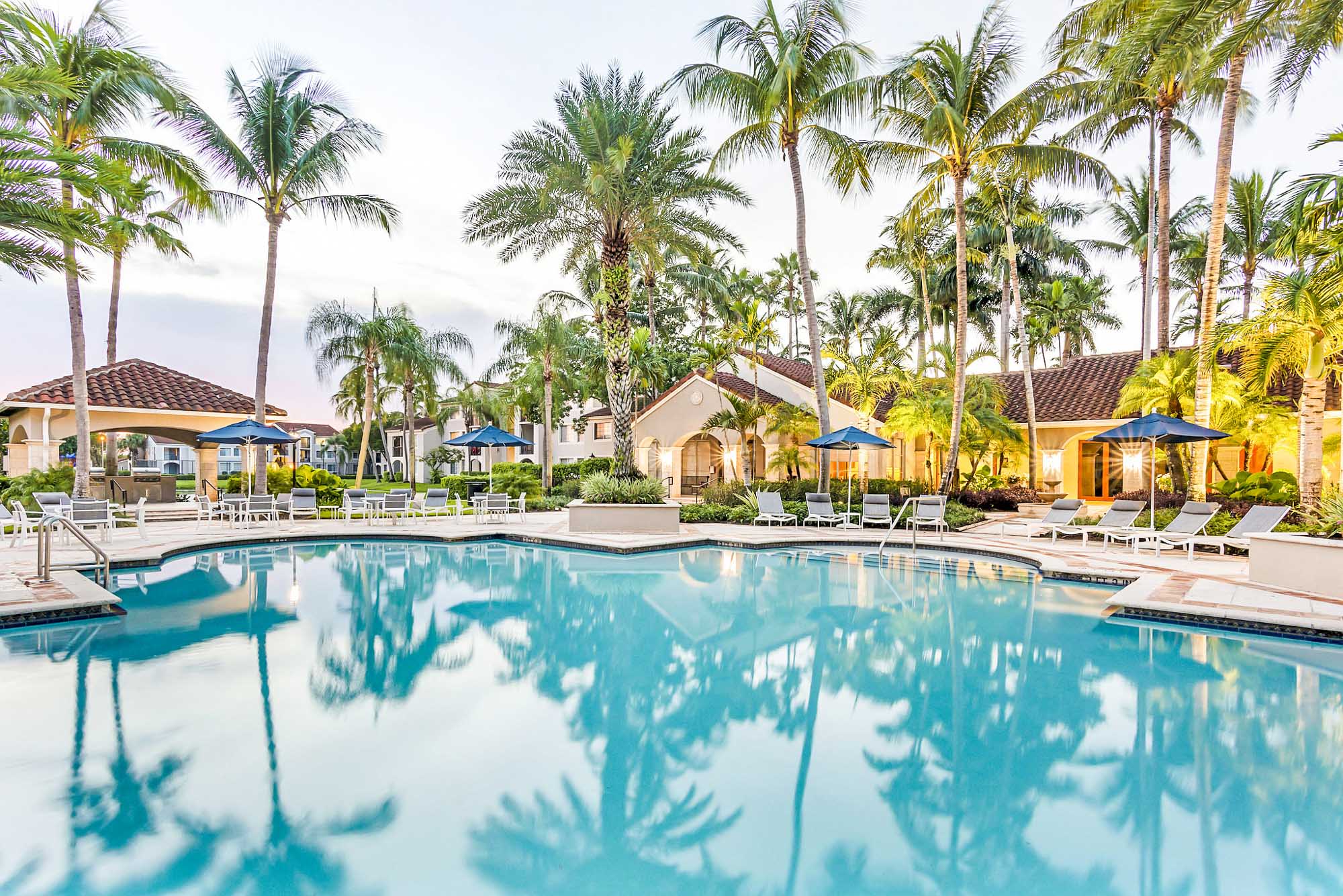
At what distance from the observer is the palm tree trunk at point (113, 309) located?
22.5m

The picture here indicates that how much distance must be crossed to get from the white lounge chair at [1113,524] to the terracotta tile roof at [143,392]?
2441cm

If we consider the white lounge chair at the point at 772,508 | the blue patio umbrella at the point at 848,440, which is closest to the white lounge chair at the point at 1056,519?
the blue patio umbrella at the point at 848,440

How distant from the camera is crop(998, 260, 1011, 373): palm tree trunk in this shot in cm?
2973

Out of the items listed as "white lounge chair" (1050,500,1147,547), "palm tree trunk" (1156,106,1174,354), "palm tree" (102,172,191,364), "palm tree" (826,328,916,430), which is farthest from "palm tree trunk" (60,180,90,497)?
"palm tree trunk" (1156,106,1174,354)

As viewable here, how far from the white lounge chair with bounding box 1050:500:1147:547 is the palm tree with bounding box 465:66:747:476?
1051cm

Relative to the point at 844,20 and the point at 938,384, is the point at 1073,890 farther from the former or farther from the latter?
the point at 938,384

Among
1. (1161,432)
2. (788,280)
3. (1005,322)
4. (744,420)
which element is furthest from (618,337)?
(788,280)

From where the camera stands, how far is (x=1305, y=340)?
42.9 ft

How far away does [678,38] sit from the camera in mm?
19297

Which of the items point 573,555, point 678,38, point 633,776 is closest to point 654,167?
point 678,38

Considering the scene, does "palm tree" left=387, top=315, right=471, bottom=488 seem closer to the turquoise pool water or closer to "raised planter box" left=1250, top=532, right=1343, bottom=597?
the turquoise pool water

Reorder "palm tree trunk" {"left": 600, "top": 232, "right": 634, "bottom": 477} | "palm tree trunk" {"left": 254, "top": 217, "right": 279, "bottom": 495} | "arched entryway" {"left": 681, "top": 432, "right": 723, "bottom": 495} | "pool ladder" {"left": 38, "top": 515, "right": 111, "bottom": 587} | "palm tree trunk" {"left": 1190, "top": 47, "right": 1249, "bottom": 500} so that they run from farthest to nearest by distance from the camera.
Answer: "arched entryway" {"left": 681, "top": 432, "right": 723, "bottom": 495}, "palm tree trunk" {"left": 254, "top": 217, "right": 279, "bottom": 495}, "palm tree trunk" {"left": 600, "top": 232, "right": 634, "bottom": 477}, "palm tree trunk" {"left": 1190, "top": 47, "right": 1249, "bottom": 500}, "pool ladder" {"left": 38, "top": 515, "right": 111, "bottom": 587}

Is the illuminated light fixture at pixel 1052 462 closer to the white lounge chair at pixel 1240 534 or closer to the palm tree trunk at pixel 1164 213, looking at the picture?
the palm tree trunk at pixel 1164 213

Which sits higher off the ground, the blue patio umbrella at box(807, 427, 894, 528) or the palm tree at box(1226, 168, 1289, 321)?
the palm tree at box(1226, 168, 1289, 321)
